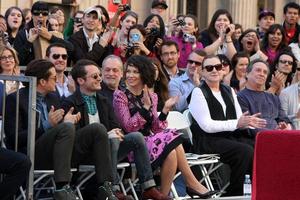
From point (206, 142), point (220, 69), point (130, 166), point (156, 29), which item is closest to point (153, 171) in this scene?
point (130, 166)

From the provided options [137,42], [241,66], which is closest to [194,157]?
[137,42]

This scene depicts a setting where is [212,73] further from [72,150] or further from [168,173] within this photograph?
[72,150]

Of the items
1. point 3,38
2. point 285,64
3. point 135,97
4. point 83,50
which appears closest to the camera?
point 135,97

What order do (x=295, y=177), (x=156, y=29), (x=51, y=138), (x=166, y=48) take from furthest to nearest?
1. (x=156, y=29)
2. (x=166, y=48)
3. (x=51, y=138)
4. (x=295, y=177)

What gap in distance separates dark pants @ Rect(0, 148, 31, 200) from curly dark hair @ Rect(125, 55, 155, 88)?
6.49ft

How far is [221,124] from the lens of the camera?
1042cm

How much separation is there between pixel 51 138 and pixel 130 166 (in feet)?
3.82

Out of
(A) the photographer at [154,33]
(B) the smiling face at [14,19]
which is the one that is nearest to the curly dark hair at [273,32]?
(A) the photographer at [154,33]

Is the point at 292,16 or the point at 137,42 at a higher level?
the point at 292,16

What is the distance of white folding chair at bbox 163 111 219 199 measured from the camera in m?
10.1

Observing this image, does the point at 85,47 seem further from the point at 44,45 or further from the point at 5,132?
the point at 5,132

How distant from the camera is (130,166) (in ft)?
31.4

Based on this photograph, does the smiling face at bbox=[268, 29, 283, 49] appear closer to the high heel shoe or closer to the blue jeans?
the high heel shoe

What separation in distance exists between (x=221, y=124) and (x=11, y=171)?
9.66 ft
